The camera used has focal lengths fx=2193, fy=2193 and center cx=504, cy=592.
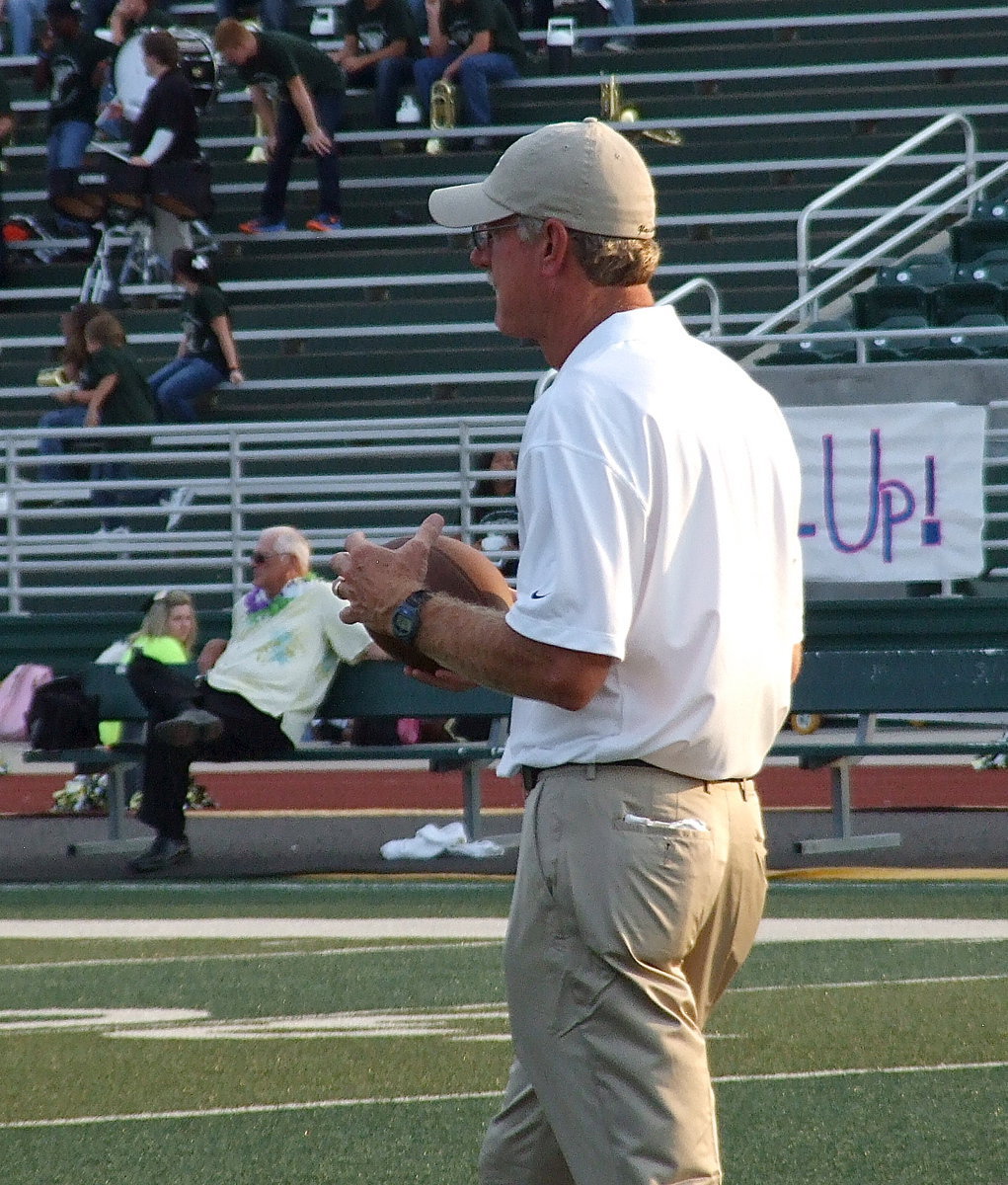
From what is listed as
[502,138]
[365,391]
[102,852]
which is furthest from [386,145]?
[102,852]

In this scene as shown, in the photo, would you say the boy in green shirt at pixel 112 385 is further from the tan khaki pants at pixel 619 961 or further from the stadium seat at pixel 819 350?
the tan khaki pants at pixel 619 961

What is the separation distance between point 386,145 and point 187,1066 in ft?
48.2

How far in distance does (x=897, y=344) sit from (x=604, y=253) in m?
12.5

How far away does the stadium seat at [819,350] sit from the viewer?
14586mm

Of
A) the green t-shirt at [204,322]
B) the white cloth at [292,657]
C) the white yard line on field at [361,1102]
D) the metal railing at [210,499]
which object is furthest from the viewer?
the green t-shirt at [204,322]

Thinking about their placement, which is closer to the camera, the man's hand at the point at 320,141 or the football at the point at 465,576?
the football at the point at 465,576

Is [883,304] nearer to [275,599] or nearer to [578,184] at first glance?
[275,599]

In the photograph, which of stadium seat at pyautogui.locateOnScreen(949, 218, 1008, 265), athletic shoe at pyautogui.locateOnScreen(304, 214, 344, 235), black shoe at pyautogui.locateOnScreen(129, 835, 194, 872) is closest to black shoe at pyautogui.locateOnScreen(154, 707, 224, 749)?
black shoe at pyautogui.locateOnScreen(129, 835, 194, 872)

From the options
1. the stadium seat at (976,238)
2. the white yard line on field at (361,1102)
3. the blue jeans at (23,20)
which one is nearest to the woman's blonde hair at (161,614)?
the white yard line on field at (361,1102)

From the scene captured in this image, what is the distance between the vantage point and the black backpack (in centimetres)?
1079

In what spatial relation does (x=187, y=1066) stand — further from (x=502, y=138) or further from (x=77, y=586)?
(x=502, y=138)

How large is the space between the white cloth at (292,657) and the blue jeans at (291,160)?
8572 mm

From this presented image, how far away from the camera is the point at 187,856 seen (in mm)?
10125

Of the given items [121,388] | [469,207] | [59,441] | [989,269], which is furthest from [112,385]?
[469,207]
